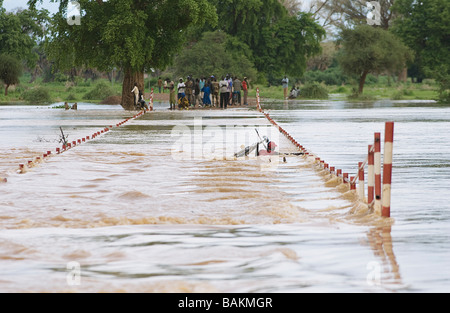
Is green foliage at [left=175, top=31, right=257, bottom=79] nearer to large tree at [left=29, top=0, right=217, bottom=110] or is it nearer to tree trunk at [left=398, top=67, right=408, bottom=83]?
large tree at [left=29, top=0, right=217, bottom=110]

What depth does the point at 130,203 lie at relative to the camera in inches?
431

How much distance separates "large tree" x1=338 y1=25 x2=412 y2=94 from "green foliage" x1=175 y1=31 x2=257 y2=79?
22.0ft

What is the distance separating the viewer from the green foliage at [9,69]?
67.2 metres

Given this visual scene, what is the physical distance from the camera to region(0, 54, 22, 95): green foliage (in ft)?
221

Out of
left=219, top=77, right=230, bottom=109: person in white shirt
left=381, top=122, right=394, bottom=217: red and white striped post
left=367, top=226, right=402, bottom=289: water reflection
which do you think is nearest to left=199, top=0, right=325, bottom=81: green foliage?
left=219, top=77, right=230, bottom=109: person in white shirt

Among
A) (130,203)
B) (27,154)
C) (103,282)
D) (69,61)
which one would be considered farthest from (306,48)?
(103,282)

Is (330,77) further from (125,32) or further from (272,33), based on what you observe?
(125,32)

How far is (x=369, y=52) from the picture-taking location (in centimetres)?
6266

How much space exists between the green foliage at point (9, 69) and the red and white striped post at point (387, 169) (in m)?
60.4

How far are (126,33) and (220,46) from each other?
19847 mm

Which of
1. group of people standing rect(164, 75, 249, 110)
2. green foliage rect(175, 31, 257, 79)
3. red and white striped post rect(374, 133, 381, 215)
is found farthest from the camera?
green foliage rect(175, 31, 257, 79)
